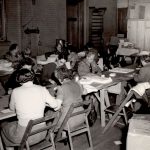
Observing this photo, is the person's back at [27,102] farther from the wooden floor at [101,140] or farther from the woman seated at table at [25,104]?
the wooden floor at [101,140]

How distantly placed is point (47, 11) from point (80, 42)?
92.7 inches

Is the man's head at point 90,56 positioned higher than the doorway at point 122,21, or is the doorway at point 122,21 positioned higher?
the doorway at point 122,21

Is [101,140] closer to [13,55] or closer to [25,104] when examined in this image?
[25,104]

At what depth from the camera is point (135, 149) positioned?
9.79 feet

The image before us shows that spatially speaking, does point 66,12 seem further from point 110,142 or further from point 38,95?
point 38,95

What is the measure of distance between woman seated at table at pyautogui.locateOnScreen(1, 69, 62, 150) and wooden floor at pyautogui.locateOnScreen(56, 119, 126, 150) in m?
1.12

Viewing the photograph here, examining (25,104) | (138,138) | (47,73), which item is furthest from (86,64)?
(138,138)

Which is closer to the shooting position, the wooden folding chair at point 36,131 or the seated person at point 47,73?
the wooden folding chair at point 36,131

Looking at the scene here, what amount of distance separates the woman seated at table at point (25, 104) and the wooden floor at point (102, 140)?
1122 millimetres

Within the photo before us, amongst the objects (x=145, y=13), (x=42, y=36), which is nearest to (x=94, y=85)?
(x=42, y=36)

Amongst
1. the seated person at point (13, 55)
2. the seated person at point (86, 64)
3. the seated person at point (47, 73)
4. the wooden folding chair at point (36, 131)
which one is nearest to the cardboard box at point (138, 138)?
the wooden folding chair at point (36, 131)

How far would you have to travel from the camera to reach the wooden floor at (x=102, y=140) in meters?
4.51

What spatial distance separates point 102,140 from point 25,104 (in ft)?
6.26

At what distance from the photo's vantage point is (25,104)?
338 centimetres
